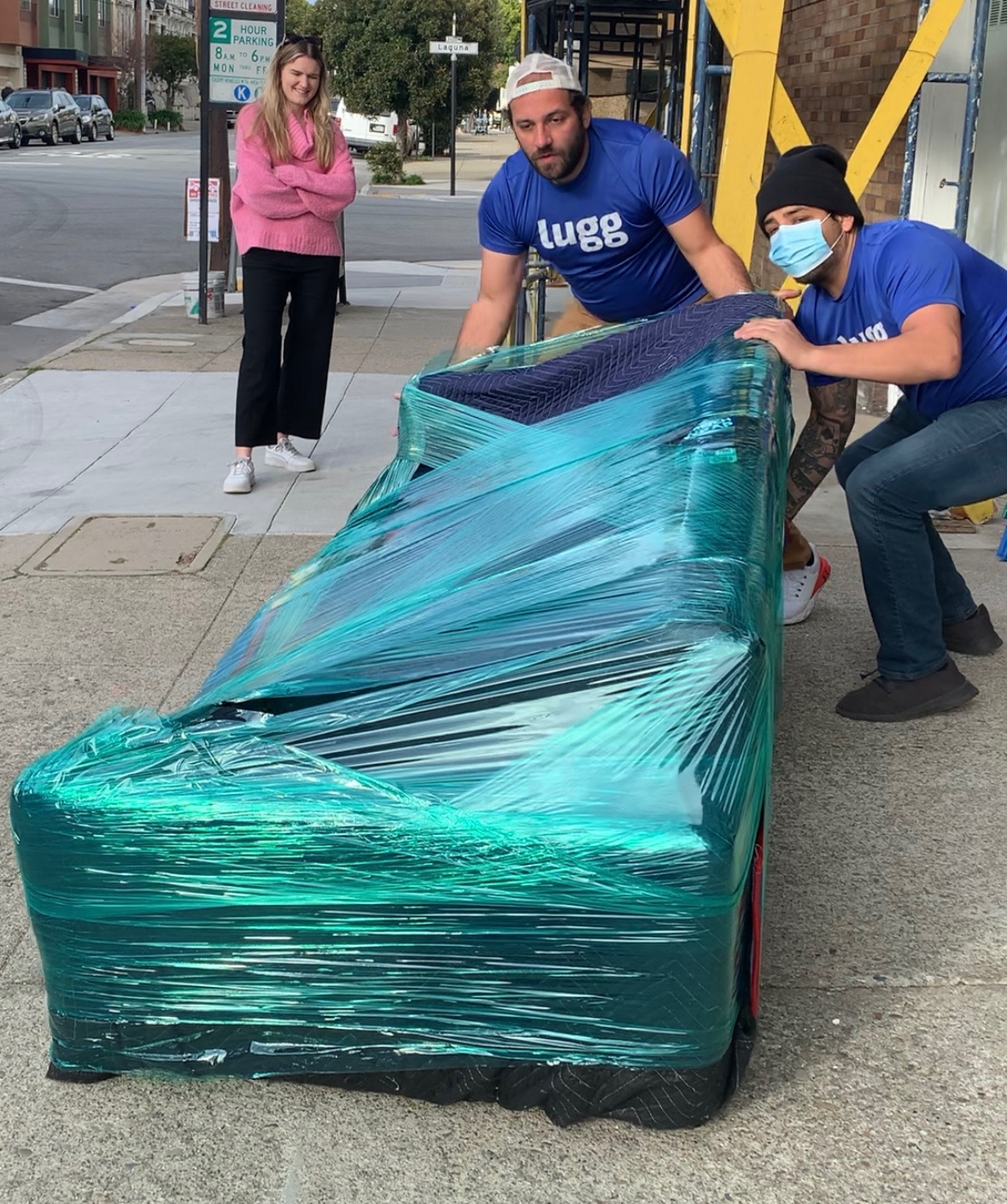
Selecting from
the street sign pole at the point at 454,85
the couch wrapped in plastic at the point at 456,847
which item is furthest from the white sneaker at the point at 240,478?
the street sign pole at the point at 454,85

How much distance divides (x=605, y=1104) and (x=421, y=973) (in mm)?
373

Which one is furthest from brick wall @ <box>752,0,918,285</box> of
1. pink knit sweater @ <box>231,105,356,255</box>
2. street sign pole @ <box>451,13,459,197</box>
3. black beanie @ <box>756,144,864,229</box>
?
street sign pole @ <box>451,13,459,197</box>

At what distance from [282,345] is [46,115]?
41.6m

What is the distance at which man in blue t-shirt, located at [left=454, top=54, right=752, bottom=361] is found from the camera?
3934 millimetres

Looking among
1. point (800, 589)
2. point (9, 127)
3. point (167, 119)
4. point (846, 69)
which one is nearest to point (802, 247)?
point (800, 589)

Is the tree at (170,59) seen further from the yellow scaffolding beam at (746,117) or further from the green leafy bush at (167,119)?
the yellow scaffolding beam at (746,117)

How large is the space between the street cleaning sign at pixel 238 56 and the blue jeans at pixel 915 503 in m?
8.03

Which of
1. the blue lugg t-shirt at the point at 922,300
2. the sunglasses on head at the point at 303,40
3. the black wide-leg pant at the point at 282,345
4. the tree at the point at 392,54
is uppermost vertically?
the tree at the point at 392,54

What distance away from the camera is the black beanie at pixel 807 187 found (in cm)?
333

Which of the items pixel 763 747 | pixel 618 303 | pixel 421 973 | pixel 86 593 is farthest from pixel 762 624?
pixel 86 593

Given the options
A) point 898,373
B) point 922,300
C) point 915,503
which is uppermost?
point 922,300

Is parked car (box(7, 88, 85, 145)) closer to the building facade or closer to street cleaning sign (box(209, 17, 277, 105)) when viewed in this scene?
the building facade

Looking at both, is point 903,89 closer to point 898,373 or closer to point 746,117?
point 746,117

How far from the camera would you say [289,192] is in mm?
5754
